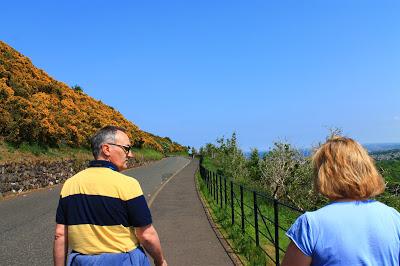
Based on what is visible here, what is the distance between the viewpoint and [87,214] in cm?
343

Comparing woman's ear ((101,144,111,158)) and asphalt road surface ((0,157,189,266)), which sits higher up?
woman's ear ((101,144,111,158))

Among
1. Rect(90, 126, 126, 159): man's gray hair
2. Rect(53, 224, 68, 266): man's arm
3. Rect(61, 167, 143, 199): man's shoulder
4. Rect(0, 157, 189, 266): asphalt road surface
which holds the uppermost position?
Rect(90, 126, 126, 159): man's gray hair

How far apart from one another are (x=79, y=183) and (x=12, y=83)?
27.4 metres

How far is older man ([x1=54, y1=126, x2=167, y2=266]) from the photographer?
337 cm

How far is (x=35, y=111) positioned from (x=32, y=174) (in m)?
5.07

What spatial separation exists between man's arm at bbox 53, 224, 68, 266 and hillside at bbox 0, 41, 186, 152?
21.1m

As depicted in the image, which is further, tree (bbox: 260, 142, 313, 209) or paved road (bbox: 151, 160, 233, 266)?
tree (bbox: 260, 142, 313, 209)

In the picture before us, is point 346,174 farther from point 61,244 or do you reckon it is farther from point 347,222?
point 61,244

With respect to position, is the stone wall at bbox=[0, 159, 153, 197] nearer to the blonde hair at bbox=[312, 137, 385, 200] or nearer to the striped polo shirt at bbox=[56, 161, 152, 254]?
the striped polo shirt at bbox=[56, 161, 152, 254]

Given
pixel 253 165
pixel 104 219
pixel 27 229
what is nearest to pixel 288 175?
pixel 27 229

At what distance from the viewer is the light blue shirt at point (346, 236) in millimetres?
2469

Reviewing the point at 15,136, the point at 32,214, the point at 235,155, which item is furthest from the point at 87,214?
the point at 235,155

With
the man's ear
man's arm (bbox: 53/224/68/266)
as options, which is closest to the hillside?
man's arm (bbox: 53/224/68/266)

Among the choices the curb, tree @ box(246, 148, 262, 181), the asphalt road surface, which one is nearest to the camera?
A: the curb
